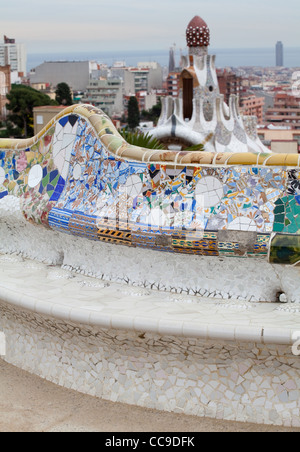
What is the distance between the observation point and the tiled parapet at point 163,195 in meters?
6.26

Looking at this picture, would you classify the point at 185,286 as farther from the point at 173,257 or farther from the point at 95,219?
the point at 95,219

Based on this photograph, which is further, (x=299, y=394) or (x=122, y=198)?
(x=122, y=198)

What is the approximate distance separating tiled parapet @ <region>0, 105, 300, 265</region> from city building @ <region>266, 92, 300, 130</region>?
74.2 meters

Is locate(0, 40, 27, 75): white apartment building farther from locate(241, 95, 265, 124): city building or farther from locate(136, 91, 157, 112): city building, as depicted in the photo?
locate(241, 95, 265, 124): city building

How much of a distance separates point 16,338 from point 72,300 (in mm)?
873

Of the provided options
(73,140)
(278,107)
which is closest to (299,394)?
(73,140)

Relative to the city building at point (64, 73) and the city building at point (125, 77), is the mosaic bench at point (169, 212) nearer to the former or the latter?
the city building at point (64, 73)

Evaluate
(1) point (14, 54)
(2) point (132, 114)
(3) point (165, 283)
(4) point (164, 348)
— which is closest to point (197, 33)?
(3) point (165, 283)

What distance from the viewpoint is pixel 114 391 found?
621cm

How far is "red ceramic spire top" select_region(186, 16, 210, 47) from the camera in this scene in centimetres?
1873

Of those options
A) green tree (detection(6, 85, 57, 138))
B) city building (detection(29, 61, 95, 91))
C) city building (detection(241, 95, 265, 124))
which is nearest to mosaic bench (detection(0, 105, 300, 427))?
green tree (detection(6, 85, 57, 138))

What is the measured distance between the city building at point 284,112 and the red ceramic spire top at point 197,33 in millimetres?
62266

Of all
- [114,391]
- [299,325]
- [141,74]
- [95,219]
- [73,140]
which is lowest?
[114,391]

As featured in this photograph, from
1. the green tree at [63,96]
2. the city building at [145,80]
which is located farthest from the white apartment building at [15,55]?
the green tree at [63,96]
